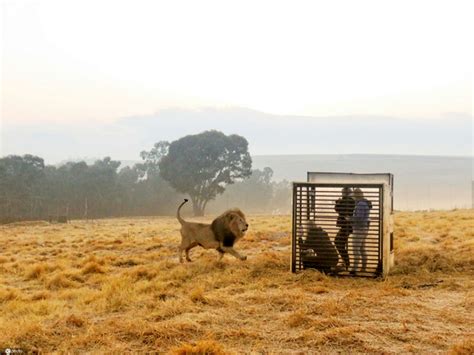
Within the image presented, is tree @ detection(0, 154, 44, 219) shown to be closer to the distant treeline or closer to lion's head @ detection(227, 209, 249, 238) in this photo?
the distant treeline

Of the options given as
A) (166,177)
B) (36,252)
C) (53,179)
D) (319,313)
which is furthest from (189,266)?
(53,179)

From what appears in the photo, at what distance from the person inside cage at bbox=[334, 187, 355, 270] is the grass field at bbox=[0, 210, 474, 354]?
75 cm

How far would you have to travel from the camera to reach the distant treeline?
63562mm

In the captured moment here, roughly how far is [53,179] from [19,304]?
61.1 m

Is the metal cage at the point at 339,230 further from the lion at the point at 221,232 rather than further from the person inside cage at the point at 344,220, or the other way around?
the lion at the point at 221,232

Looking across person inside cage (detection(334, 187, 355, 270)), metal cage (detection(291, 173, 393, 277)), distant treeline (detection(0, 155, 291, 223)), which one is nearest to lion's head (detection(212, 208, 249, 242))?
metal cage (detection(291, 173, 393, 277))

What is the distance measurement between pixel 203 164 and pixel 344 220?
5356 centimetres

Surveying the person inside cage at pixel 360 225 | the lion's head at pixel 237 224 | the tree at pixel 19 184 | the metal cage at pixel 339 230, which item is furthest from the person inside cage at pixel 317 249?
the tree at pixel 19 184

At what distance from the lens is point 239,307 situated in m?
9.86

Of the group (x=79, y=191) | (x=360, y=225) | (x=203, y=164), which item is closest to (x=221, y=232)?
(x=360, y=225)

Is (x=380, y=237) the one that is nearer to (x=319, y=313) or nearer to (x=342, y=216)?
(x=342, y=216)

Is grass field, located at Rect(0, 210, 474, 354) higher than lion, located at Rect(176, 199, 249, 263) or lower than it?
lower

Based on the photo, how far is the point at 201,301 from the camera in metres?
10.3

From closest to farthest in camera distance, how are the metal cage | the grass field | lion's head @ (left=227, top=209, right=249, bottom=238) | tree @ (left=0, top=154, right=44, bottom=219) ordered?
1. the grass field
2. the metal cage
3. lion's head @ (left=227, top=209, right=249, bottom=238)
4. tree @ (left=0, top=154, right=44, bottom=219)
